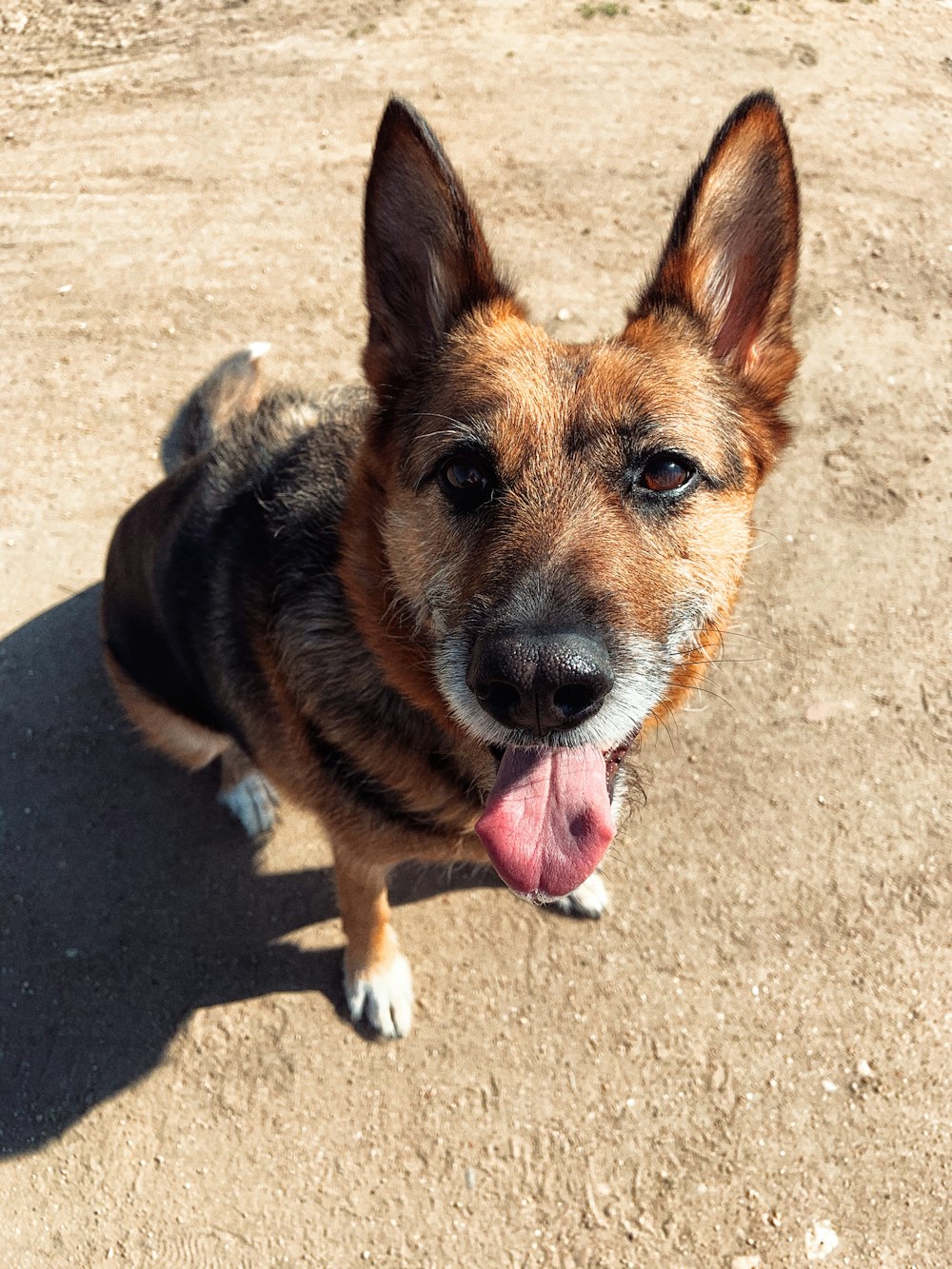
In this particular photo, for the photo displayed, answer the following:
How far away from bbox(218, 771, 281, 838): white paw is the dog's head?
1.85m

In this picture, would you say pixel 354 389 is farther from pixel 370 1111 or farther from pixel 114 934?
pixel 370 1111

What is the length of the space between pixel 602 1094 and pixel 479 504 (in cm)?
269

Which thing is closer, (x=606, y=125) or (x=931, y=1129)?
(x=931, y=1129)

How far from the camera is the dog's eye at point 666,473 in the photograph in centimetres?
292

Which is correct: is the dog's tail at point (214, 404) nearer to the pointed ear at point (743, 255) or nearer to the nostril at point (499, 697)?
the pointed ear at point (743, 255)

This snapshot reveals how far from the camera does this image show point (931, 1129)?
12.7 ft

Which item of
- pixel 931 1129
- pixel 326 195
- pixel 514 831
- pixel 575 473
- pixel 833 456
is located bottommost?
pixel 931 1129

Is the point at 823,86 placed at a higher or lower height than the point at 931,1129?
higher

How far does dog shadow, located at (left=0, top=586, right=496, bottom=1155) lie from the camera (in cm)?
420

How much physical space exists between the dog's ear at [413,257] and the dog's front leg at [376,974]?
7.46 feet

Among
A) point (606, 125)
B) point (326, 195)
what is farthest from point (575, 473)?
point (606, 125)

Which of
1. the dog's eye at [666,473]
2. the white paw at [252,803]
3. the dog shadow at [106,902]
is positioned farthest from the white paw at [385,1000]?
the dog's eye at [666,473]

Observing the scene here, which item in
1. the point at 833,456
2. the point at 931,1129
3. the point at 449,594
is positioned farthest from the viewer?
the point at 833,456

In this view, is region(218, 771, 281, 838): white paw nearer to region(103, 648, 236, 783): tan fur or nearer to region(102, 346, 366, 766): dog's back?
region(103, 648, 236, 783): tan fur
